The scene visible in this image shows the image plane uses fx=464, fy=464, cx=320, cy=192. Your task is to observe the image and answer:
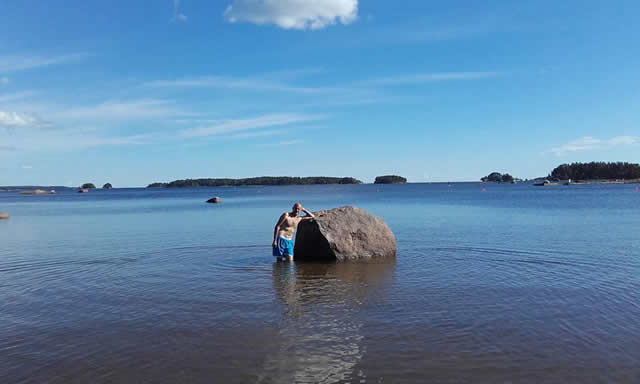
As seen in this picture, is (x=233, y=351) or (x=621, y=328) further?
(x=621, y=328)

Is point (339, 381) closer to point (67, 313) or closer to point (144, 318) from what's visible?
point (144, 318)

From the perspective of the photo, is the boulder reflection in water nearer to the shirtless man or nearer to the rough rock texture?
the shirtless man

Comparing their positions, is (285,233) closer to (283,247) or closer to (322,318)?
(283,247)

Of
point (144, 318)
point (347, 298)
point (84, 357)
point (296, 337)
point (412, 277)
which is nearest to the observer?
point (84, 357)

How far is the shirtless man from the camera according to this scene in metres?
16.6

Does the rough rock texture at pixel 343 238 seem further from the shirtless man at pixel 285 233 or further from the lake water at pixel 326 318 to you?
the lake water at pixel 326 318

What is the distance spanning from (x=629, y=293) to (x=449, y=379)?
753cm

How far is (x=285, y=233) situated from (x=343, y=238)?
216 cm

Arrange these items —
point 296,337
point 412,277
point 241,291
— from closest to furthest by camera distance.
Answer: point 296,337
point 241,291
point 412,277

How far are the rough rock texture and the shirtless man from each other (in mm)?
793

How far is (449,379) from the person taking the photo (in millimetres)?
6910

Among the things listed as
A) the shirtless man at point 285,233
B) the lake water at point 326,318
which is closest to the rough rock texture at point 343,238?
the shirtless man at point 285,233

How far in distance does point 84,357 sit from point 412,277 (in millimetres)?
9169

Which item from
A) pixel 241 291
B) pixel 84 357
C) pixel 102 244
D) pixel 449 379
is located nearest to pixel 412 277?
pixel 241 291
